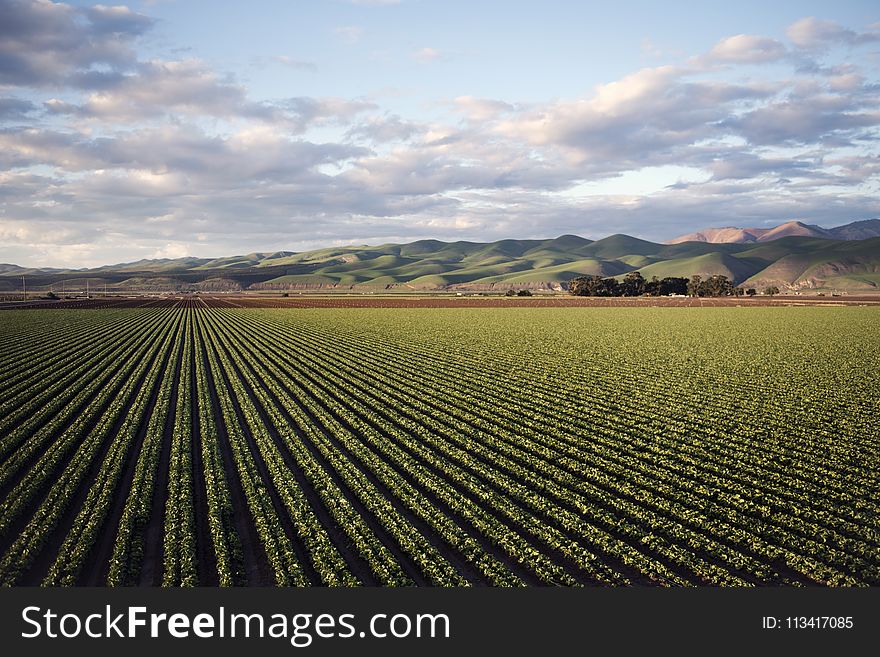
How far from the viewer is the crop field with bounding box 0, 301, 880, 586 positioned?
1302cm

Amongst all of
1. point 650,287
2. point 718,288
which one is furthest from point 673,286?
point 718,288

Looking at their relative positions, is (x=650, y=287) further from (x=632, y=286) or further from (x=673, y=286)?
(x=673, y=286)

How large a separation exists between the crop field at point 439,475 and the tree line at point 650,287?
137 m

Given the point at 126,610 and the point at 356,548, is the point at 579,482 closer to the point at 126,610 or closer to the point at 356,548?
the point at 356,548

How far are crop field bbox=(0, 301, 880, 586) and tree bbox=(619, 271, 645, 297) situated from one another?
450 ft

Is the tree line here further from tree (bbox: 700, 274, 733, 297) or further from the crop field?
the crop field

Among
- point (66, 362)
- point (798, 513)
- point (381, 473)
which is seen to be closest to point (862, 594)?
point (798, 513)

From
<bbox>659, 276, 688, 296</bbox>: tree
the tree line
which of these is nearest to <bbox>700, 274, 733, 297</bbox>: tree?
the tree line

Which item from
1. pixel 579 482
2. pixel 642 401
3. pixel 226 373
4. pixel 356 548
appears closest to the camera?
pixel 356 548

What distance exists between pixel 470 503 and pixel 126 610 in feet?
29.7

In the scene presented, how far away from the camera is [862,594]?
1138 centimetres

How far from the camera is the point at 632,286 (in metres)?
176

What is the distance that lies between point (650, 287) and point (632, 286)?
6912 millimetres

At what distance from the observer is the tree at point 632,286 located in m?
175
